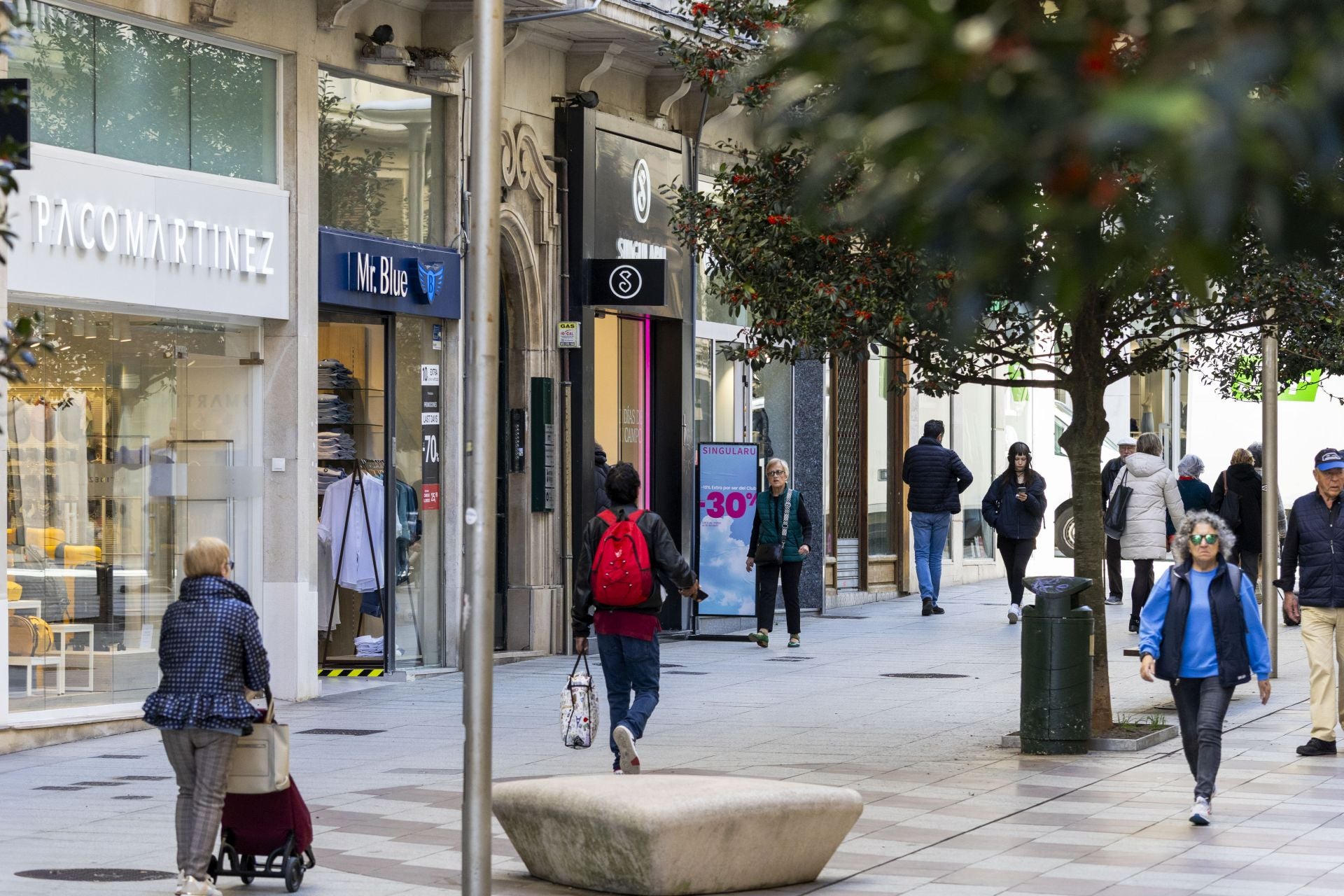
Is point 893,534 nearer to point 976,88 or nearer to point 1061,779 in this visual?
point 1061,779

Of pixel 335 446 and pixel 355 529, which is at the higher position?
pixel 335 446

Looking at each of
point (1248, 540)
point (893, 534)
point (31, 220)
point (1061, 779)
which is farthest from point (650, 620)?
point (893, 534)

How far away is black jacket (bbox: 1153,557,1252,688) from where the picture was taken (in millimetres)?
9812

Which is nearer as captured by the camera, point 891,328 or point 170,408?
point 891,328

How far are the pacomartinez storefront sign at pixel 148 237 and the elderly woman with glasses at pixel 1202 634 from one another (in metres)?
6.75

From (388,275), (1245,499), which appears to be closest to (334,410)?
(388,275)

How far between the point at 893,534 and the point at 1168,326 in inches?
542

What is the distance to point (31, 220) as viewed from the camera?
12.2 m

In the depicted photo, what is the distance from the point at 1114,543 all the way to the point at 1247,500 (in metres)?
2.87

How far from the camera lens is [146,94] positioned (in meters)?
13.5

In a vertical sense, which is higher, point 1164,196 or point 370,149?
point 370,149

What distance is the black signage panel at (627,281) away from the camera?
18078 mm

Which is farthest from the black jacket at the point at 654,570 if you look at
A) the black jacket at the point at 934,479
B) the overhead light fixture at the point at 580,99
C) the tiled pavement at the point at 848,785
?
the black jacket at the point at 934,479

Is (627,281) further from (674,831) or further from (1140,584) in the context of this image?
(674,831)
